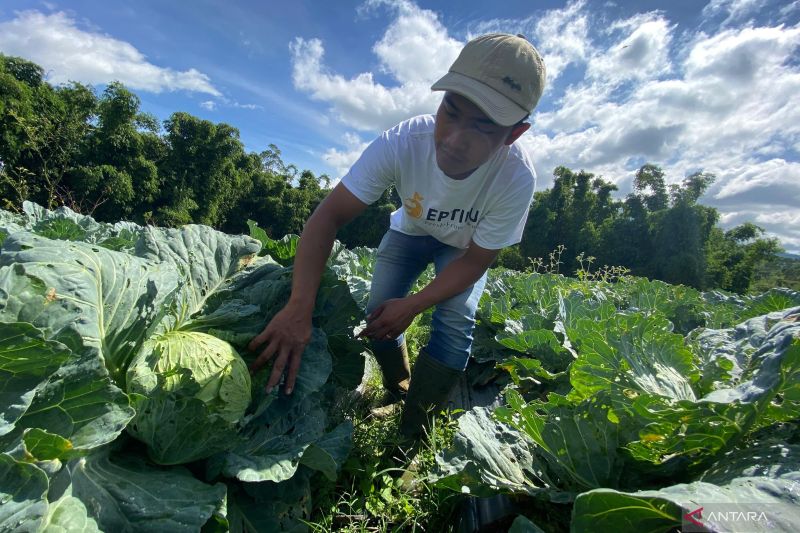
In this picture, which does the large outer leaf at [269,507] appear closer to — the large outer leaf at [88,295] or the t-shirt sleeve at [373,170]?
the large outer leaf at [88,295]

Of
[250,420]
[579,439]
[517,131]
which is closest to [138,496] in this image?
[250,420]

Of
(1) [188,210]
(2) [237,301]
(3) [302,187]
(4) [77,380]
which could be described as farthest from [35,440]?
(3) [302,187]

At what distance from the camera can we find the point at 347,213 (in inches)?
89.3

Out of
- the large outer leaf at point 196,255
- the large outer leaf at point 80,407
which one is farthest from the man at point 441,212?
the large outer leaf at point 80,407

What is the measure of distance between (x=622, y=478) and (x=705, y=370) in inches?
23.1

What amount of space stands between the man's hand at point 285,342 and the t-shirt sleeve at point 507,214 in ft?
3.63

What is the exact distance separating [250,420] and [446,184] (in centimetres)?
159

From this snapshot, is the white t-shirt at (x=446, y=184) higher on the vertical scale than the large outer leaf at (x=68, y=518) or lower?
higher

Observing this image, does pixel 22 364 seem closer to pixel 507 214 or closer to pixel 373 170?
pixel 373 170

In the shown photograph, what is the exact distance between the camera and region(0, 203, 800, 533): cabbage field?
3.46ft

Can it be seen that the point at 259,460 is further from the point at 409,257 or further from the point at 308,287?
the point at 409,257

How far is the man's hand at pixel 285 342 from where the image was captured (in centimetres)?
185

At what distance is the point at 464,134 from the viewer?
189 centimetres

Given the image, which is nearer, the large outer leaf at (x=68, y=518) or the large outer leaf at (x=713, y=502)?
the large outer leaf at (x=713, y=502)
